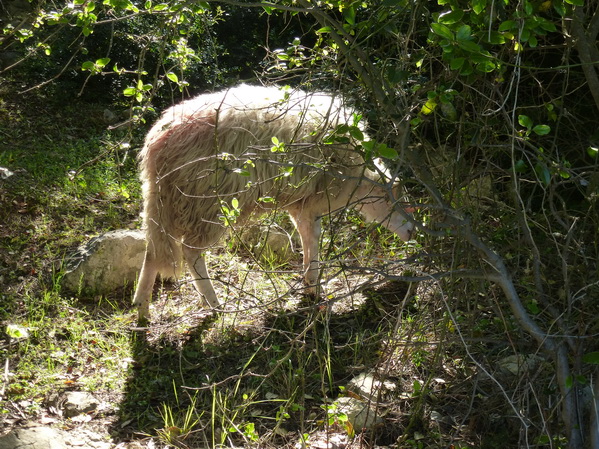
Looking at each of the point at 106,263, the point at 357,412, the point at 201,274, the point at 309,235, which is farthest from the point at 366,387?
the point at 106,263

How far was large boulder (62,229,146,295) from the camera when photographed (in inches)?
198

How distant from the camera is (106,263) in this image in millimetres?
5125

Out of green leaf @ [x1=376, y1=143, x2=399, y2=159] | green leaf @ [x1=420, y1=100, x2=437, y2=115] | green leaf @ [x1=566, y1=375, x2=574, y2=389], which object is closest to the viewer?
green leaf @ [x1=376, y1=143, x2=399, y2=159]

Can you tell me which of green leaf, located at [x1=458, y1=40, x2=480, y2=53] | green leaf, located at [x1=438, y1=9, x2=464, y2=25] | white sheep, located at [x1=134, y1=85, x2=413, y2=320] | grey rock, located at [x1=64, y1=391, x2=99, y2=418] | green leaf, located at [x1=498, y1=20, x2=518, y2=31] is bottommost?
grey rock, located at [x1=64, y1=391, x2=99, y2=418]

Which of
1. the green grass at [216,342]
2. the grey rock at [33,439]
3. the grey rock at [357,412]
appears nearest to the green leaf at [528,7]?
the green grass at [216,342]

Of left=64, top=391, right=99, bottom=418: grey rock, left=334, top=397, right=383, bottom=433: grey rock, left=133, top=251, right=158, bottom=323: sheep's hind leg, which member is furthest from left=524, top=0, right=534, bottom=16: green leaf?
left=133, top=251, right=158, bottom=323: sheep's hind leg

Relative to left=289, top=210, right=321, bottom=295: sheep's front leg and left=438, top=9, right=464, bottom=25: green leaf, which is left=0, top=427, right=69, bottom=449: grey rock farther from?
left=438, top=9, right=464, bottom=25: green leaf

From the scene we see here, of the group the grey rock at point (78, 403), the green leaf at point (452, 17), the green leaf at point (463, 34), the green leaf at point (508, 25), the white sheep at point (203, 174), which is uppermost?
the green leaf at point (452, 17)

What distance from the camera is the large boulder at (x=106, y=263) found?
504 cm

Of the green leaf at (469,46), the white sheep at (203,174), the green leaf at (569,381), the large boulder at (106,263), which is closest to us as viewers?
the green leaf at (469,46)

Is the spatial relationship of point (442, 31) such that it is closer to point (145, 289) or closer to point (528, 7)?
point (528, 7)

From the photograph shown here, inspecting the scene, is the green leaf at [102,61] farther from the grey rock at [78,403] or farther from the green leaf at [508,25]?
the grey rock at [78,403]

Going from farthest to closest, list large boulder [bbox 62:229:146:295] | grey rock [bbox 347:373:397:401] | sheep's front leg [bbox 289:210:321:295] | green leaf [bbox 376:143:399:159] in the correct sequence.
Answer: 1. sheep's front leg [bbox 289:210:321:295]
2. large boulder [bbox 62:229:146:295]
3. grey rock [bbox 347:373:397:401]
4. green leaf [bbox 376:143:399:159]

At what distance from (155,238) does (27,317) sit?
114 cm
